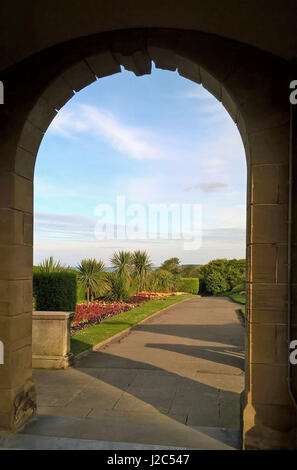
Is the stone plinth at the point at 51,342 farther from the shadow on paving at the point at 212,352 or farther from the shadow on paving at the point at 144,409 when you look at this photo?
the shadow on paving at the point at 212,352

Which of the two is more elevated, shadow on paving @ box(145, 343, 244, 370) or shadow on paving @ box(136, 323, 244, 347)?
shadow on paving @ box(145, 343, 244, 370)

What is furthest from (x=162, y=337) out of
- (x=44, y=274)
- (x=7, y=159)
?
(x=7, y=159)

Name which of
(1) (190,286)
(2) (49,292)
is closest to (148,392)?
(2) (49,292)

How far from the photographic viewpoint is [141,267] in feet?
76.7

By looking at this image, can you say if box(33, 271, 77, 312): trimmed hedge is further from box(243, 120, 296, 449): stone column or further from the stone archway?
box(243, 120, 296, 449): stone column

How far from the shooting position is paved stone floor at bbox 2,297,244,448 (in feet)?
12.4

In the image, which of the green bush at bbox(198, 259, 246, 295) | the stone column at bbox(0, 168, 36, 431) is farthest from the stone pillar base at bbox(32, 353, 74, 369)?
the green bush at bbox(198, 259, 246, 295)

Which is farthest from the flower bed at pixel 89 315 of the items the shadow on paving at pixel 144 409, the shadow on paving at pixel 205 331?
the shadow on paving at pixel 144 409

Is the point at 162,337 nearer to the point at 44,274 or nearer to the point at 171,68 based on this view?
the point at 44,274

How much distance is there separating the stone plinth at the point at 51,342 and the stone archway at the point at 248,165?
2383 millimetres

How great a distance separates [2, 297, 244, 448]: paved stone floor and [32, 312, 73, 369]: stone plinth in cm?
24

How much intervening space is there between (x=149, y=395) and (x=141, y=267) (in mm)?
18297

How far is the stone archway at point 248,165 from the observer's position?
337 centimetres

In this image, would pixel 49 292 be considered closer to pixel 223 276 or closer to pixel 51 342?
pixel 51 342
